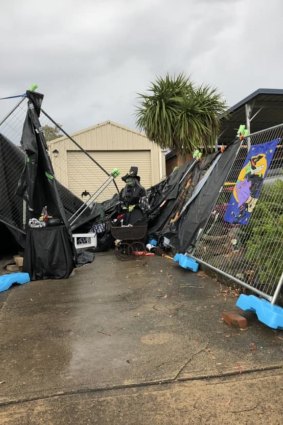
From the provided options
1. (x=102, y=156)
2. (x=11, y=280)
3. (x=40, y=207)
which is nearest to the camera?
(x=11, y=280)

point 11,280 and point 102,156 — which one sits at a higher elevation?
point 102,156

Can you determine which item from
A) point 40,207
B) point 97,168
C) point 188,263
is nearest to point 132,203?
point 40,207

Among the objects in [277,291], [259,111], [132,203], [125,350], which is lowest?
[125,350]

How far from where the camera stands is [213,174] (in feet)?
22.5

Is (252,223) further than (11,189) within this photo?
No

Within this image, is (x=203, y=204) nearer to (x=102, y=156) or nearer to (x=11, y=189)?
(x=11, y=189)

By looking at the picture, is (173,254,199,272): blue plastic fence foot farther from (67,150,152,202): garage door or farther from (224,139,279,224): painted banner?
(67,150,152,202): garage door

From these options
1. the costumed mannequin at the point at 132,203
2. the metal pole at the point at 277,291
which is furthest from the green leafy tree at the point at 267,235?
the costumed mannequin at the point at 132,203

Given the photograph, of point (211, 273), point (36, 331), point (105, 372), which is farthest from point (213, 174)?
point (105, 372)

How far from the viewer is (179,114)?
10.4 m

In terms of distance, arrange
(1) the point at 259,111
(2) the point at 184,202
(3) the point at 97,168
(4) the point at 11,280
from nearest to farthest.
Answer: (4) the point at 11,280 < (2) the point at 184,202 < (1) the point at 259,111 < (3) the point at 97,168

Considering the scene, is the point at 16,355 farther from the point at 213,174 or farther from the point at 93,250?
the point at 93,250

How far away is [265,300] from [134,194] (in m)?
5.17

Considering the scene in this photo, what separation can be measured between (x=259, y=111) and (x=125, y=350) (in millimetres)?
11809
